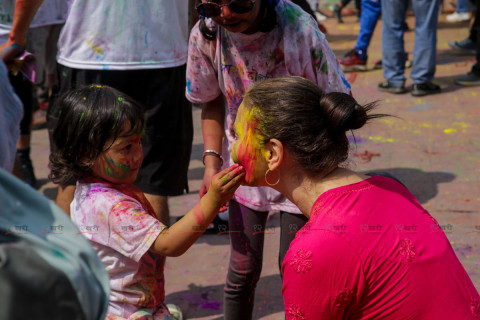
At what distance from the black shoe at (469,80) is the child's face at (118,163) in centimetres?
543

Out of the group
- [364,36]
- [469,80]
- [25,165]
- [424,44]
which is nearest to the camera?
[25,165]

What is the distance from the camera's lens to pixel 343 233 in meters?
1.82

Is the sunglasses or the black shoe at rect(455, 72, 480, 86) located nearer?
the sunglasses

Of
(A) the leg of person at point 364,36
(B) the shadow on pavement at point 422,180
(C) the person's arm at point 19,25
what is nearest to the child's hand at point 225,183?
(C) the person's arm at point 19,25

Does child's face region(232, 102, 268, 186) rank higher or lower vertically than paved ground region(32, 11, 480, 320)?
higher

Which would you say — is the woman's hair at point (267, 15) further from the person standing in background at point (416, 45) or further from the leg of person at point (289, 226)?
the person standing in background at point (416, 45)

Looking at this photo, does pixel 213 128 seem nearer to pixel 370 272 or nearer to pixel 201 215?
pixel 201 215

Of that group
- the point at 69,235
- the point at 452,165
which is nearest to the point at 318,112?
the point at 69,235

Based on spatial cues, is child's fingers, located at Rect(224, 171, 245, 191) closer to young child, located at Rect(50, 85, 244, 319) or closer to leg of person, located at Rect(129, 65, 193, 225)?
young child, located at Rect(50, 85, 244, 319)

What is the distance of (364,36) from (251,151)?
596 centimetres

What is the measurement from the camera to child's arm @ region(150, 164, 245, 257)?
213 cm

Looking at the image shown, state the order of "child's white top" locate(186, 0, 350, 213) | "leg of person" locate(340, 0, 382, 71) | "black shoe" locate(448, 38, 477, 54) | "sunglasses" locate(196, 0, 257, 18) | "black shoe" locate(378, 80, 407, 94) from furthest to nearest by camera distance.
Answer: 1. "black shoe" locate(448, 38, 477, 54)
2. "leg of person" locate(340, 0, 382, 71)
3. "black shoe" locate(378, 80, 407, 94)
4. "child's white top" locate(186, 0, 350, 213)
5. "sunglasses" locate(196, 0, 257, 18)

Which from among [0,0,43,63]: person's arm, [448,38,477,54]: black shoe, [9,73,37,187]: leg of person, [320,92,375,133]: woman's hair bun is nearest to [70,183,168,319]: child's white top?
[320,92,375,133]: woman's hair bun

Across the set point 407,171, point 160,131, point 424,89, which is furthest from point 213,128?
point 424,89
